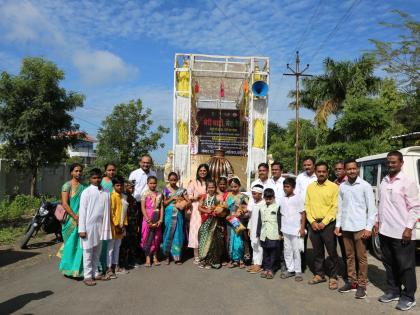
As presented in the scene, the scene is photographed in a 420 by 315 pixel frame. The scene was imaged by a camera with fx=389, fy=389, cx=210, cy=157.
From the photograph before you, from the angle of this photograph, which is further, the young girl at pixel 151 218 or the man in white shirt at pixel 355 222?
the young girl at pixel 151 218

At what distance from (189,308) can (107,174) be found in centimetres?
246

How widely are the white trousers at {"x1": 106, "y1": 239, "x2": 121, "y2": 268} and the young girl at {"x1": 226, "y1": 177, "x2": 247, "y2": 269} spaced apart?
1.80 metres

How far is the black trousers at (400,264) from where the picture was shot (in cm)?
444

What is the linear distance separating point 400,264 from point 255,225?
2.18 meters

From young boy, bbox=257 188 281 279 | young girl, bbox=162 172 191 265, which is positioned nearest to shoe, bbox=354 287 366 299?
young boy, bbox=257 188 281 279

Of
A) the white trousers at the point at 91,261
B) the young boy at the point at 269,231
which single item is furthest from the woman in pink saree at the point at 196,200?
the white trousers at the point at 91,261

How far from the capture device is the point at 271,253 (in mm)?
5844

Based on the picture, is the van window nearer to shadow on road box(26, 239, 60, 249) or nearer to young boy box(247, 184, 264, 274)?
young boy box(247, 184, 264, 274)

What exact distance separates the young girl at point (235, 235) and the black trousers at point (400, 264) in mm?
2252

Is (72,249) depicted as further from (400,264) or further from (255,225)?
(400,264)

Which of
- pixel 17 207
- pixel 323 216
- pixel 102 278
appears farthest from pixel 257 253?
pixel 17 207

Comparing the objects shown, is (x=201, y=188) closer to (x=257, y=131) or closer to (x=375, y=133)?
(x=257, y=131)

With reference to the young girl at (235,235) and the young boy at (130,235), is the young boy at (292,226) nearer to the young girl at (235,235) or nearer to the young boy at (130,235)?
the young girl at (235,235)

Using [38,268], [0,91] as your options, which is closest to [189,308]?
[38,268]
